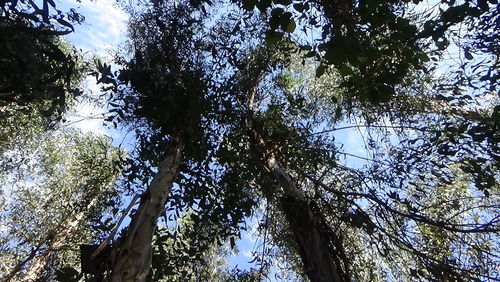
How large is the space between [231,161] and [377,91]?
396 cm

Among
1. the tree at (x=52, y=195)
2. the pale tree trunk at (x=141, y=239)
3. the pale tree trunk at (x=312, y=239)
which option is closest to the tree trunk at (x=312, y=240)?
the pale tree trunk at (x=312, y=239)

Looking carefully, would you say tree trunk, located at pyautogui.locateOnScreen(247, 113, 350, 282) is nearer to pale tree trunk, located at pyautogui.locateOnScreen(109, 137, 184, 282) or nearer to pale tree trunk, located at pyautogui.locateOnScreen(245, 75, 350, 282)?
pale tree trunk, located at pyautogui.locateOnScreen(245, 75, 350, 282)

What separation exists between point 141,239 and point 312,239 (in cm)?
222

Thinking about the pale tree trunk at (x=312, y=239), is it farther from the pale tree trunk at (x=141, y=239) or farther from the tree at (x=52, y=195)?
the tree at (x=52, y=195)

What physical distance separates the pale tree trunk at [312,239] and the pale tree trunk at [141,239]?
5.83 ft

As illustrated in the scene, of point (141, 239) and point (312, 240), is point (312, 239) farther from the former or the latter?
point (141, 239)

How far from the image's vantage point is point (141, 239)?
3.20m

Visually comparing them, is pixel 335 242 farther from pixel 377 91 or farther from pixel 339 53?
pixel 339 53

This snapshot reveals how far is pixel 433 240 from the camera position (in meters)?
5.23

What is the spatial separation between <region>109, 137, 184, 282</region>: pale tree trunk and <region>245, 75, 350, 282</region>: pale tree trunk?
1778 millimetres

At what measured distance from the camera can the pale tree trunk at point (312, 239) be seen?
4258 millimetres

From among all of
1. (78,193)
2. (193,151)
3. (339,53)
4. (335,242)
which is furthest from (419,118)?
(78,193)

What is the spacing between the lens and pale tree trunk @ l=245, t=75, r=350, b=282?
4.26 meters

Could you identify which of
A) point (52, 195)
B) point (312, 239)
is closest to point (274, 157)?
point (312, 239)
